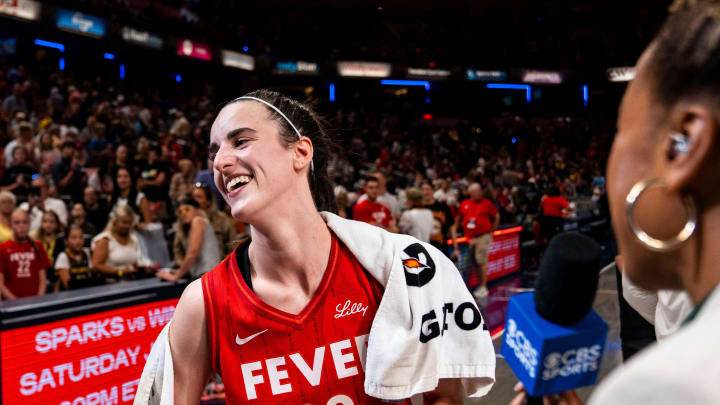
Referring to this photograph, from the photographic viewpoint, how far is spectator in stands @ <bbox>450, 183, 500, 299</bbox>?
9367 mm

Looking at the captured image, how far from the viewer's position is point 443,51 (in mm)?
29375

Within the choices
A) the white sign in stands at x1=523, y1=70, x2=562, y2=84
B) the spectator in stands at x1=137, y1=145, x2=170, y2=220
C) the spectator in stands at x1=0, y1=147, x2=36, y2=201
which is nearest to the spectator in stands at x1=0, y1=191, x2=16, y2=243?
the spectator in stands at x1=0, y1=147, x2=36, y2=201

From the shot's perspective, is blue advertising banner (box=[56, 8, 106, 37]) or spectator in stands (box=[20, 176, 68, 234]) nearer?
spectator in stands (box=[20, 176, 68, 234])

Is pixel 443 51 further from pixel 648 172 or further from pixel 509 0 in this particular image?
pixel 648 172

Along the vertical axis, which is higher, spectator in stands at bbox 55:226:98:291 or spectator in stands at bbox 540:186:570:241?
spectator in stands at bbox 55:226:98:291

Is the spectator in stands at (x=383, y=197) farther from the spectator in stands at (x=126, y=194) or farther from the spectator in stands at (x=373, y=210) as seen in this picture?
the spectator in stands at (x=126, y=194)

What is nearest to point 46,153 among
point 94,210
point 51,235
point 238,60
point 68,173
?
point 68,173

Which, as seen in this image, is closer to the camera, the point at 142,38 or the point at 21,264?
the point at 21,264

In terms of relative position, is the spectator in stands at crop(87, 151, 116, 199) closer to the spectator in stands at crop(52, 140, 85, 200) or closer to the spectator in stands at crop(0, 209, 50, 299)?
the spectator in stands at crop(52, 140, 85, 200)

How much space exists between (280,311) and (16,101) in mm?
11465

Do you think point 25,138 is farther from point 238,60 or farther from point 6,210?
point 238,60

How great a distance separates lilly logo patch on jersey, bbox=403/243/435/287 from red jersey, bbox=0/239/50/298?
4.65 m

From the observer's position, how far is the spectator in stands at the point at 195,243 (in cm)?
518

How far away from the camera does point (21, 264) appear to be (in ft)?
17.8
